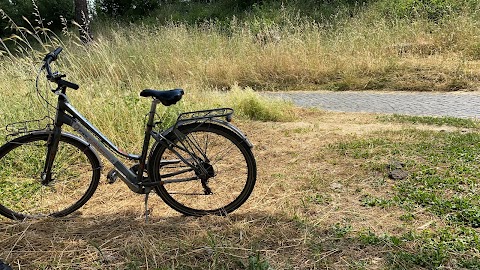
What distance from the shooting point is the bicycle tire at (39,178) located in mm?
3254

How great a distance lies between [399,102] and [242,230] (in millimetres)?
5189

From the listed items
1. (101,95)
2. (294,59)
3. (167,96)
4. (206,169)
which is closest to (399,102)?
(294,59)

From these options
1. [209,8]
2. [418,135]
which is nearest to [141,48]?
[418,135]

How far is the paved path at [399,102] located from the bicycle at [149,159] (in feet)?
12.8

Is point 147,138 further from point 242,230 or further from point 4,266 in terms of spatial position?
point 4,266

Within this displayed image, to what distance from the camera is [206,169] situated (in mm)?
3195

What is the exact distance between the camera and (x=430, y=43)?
32.5 feet

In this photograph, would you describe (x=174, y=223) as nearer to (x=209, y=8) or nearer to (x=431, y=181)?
(x=431, y=181)

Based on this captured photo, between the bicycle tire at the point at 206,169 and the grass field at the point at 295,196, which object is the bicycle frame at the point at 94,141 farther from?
the grass field at the point at 295,196

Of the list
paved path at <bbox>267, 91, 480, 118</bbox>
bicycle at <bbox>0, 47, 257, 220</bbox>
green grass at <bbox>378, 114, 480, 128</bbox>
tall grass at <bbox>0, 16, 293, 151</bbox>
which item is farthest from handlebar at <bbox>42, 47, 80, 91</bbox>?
paved path at <bbox>267, 91, 480, 118</bbox>

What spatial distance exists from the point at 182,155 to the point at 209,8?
1857 centimetres

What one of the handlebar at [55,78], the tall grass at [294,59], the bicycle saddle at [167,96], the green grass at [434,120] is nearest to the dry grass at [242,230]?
the bicycle saddle at [167,96]

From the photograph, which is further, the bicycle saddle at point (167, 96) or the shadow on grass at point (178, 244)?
the bicycle saddle at point (167, 96)

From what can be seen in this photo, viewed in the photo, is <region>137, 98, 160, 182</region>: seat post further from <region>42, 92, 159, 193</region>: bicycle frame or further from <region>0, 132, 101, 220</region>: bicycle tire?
<region>0, 132, 101, 220</region>: bicycle tire
